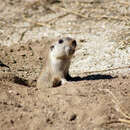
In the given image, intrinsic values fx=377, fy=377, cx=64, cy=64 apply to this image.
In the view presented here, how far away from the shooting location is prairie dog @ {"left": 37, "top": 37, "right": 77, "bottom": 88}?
21.0 ft

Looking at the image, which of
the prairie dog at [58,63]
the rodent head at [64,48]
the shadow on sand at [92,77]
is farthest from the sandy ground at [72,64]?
the rodent head at [64,48]

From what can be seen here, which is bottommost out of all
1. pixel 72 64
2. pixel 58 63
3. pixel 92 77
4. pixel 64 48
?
pixel 72 64

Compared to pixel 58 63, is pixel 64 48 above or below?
above

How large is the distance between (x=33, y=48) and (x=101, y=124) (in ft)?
15.7

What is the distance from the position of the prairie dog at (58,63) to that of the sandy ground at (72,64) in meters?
0.31

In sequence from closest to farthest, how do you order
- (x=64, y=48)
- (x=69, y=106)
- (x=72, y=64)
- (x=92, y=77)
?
(x=69, y=106), (x=64, y=48), (x=92, y=77), (x=72, y=64)

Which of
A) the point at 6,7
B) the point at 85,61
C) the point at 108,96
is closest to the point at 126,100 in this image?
the point at 108,96

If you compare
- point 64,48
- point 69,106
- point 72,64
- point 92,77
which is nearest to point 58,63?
point 64,48

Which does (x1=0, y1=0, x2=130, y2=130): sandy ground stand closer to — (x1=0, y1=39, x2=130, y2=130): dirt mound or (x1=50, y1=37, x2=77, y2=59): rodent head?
(x1=0, y1=39, x2=130, y2=130): dirt mound

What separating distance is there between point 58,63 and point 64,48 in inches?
13.7

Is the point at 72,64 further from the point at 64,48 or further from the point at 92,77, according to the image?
the point at 64,48

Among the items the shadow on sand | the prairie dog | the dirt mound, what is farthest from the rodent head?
the dirt mound

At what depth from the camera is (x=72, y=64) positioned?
7.89m

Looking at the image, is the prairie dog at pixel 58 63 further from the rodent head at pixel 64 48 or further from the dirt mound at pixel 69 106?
the dirt mound at pixel 69 106
